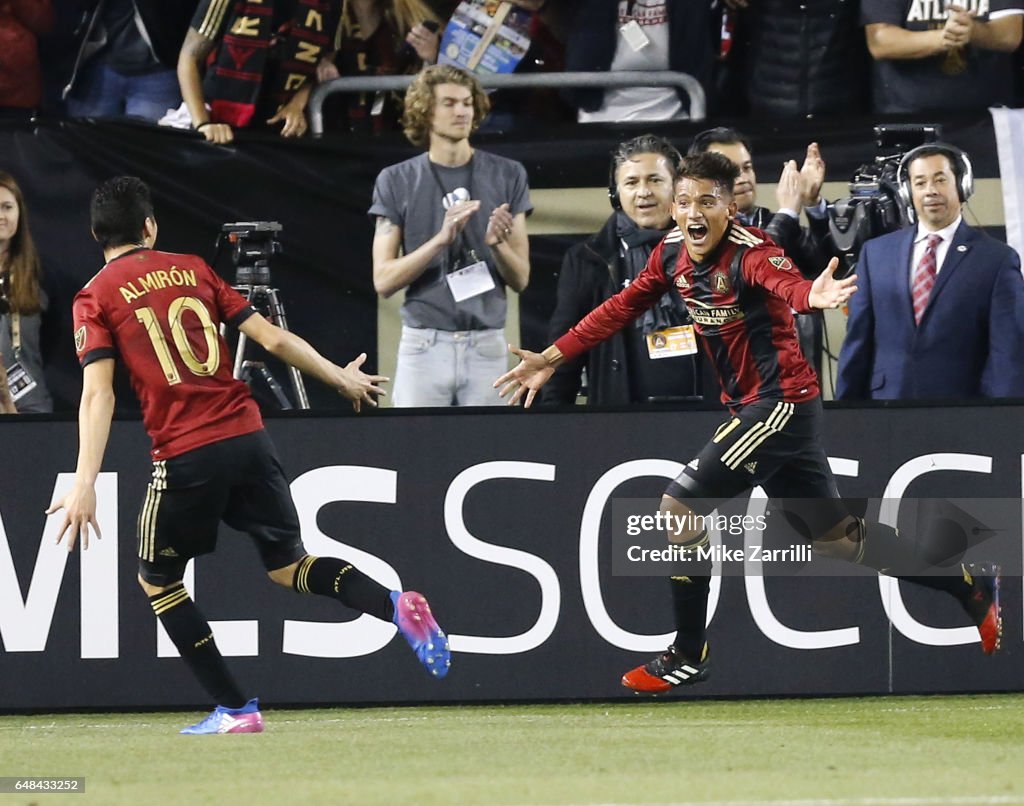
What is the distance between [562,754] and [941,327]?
305 centimetres

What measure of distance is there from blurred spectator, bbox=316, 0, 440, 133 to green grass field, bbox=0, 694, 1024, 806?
3482 millimetres

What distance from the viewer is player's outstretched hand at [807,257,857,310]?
5828 mm

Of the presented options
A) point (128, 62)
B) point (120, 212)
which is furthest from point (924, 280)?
point (128, 62)

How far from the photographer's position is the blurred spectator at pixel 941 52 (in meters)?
8.88

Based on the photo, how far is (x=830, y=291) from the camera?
19.4 feet

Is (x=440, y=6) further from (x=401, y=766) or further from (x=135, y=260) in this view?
(x=401, y=766)

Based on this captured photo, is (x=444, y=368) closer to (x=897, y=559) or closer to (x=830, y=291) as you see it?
(x=897, y=559)

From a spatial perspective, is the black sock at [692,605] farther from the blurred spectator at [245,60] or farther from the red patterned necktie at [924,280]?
the blurred spectator at [245,60]

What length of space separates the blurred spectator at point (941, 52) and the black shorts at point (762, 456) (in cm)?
281

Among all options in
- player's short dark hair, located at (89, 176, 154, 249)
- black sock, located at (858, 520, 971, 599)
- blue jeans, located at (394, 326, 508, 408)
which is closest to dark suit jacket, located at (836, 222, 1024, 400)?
black sock, located at (858, 520, 971, 599)

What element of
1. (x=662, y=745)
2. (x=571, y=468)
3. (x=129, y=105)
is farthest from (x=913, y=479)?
(x=129, y=105)

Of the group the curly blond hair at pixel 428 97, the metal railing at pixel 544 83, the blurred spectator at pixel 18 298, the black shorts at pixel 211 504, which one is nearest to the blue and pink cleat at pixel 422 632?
the black shorts at pixel 211 504

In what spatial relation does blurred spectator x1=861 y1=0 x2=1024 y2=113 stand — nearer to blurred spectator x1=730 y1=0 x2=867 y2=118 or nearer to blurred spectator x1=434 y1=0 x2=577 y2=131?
blurred spectator x1=730 y1=0 x2=867 y2=118

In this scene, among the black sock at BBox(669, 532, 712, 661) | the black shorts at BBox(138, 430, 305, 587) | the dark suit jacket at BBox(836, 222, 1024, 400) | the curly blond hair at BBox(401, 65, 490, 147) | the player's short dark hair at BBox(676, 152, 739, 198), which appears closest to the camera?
the black shorts at BBox(138, 430, 305, 587)
